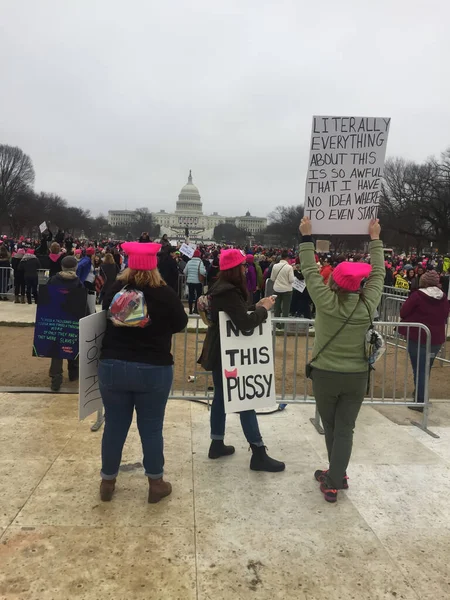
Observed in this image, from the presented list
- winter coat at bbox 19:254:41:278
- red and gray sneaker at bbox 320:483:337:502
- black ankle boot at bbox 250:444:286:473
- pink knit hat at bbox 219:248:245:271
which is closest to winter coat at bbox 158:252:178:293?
winter coat at bbox 19:254:41:278

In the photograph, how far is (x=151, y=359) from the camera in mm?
3244

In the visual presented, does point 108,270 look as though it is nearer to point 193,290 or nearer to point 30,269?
point 193,290

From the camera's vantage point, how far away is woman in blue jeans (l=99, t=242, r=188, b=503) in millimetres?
3238

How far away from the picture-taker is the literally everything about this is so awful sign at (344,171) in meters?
4.48

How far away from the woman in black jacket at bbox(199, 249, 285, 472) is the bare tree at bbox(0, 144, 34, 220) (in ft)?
245

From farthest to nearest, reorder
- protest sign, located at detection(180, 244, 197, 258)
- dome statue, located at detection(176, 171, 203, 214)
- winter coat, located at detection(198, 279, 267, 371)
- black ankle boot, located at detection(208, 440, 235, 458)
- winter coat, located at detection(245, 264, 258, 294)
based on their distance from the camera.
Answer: dome statue, located at detection(176, 171, 203, 214) → protest sign, located at detection(180, 244, 197, 258) → winter coat, located at detection(245, 264, 258, 294) → black ankle boot, located at detection(208, 440, 235, 458) → winter coat, located at detection(198, 279, 267, 371)

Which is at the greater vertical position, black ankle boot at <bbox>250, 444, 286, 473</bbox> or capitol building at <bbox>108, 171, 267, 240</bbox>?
capitol building at <bbox>108, 171, 267, 240</bbox>

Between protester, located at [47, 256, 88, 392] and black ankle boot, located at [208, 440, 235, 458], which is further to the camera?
protester, located at [47, 256, 88, 392]

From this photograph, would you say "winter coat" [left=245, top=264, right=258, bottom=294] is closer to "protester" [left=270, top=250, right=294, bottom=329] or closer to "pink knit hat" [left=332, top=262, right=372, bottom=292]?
"protester" [left=270, top=250, right=294, bottom=329]

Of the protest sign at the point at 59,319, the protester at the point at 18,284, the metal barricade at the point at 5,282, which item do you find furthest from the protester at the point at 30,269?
the protest sign at the point at 59,319

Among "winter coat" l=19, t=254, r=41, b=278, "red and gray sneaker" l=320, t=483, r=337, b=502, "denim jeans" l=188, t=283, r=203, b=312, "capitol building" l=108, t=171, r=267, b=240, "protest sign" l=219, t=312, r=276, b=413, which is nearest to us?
"red and gray sneaker" l=320, t=483, r=337, b=502

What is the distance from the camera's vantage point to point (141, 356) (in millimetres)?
3238

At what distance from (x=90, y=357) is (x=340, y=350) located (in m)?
1.98

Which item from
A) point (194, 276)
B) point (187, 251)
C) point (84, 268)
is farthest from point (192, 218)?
point (84, 268)
